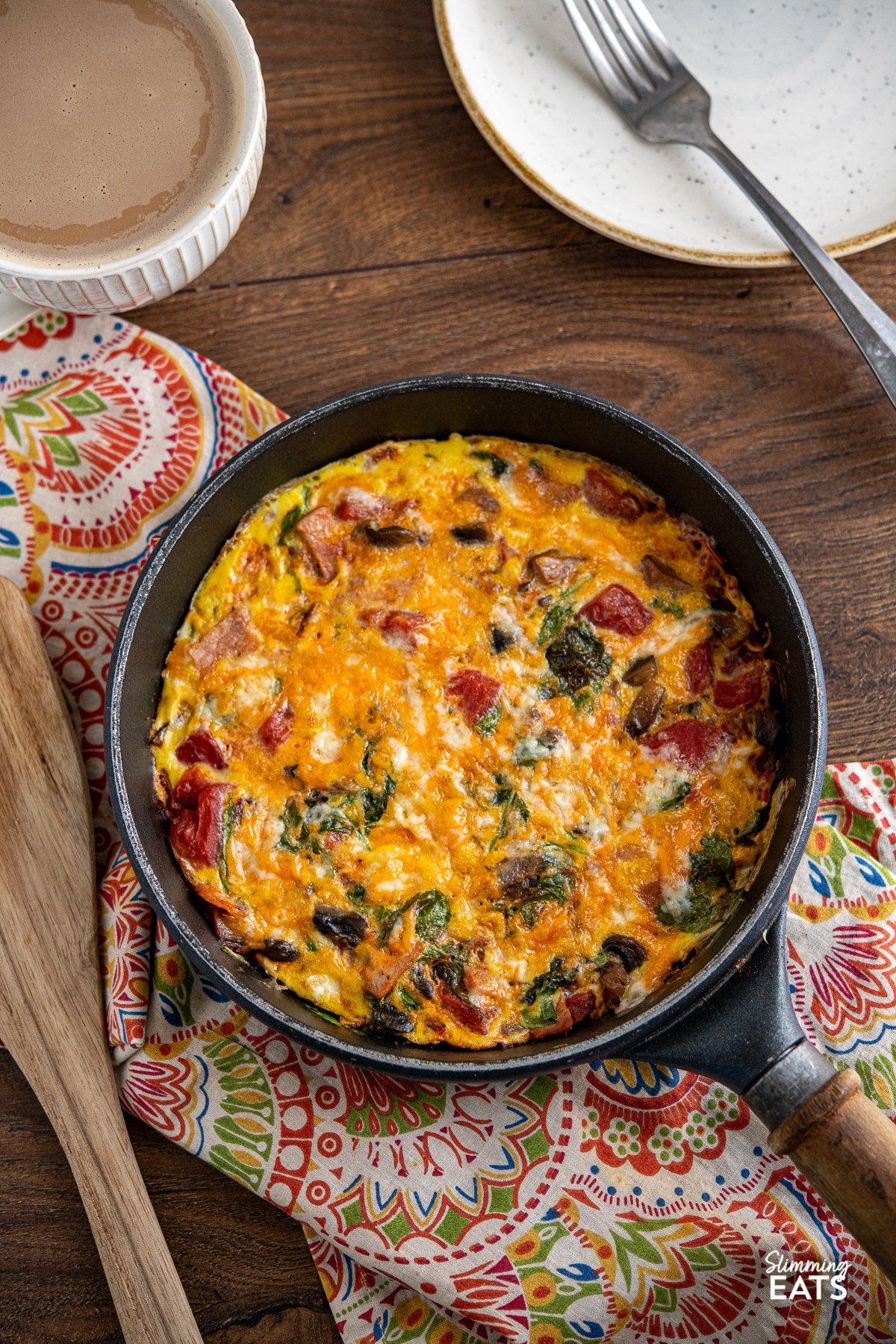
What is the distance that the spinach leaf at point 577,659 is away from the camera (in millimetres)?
2643

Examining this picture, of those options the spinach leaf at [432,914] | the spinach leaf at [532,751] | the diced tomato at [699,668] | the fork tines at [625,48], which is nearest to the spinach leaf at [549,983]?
the spinach leaf at [432,914]

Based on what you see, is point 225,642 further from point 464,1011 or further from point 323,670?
point 464,1011

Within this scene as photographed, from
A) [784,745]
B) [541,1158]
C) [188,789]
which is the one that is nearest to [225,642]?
[188,789]

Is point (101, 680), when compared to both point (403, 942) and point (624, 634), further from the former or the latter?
point (624, 634)

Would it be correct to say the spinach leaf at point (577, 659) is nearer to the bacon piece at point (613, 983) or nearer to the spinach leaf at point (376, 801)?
the spinach leaf at point (376, 801)

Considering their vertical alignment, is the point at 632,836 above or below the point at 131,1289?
above

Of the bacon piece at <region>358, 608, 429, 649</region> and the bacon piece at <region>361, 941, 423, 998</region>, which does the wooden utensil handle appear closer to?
the bacon piece at <region>361, 941, 423, 998</region>

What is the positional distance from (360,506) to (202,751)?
0.71 metres

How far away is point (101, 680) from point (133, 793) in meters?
0.51

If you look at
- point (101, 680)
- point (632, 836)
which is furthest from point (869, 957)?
point (101, 680)

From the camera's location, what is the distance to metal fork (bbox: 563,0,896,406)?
9.67 feet

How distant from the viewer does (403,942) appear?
2.53 metres

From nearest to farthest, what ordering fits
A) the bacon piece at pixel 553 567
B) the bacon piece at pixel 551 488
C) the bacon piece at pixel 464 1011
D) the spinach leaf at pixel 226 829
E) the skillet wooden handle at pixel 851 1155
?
the skillet wooden handle at pixel 851 1155, the bacon piece at pixel 464 1011, the spinach leaf at pixel 226 829, the bacon piece at pixel 553 567, the bacon piece at pixel 551 488

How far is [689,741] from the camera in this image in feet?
8.57
